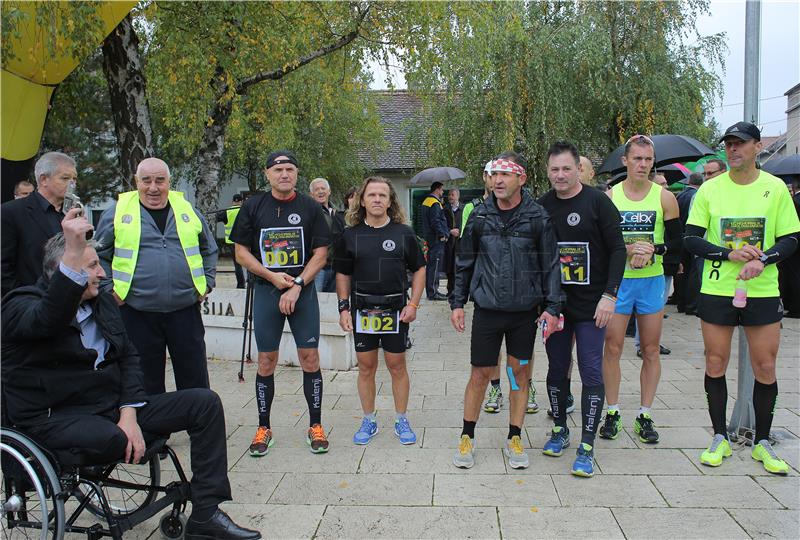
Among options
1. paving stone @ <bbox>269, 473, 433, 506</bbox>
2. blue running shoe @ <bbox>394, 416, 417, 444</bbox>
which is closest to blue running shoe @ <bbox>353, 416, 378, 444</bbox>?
blue running shoe @ <bbox>394, 416, 417, 444</bbox>

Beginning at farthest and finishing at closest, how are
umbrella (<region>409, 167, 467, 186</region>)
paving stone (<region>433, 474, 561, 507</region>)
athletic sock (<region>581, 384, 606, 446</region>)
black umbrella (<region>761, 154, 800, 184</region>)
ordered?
umbrella (<region>409, 167, 467, 186</region>)
black umbrella (<region>761, 154, 800, 184</region>)
athletic sock (<region>581, 384, 606, 446</region>)
paving stone (<region>433, 474, 561, 507</region>)

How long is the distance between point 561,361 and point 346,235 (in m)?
1.74

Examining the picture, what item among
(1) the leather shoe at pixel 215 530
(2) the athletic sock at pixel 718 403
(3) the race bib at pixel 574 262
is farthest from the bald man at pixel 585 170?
(1) the leather shoe at pixel 215 530

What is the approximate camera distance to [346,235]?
15.4 feet

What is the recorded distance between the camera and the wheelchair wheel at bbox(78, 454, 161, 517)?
3051mm

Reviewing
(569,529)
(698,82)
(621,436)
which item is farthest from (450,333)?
(698,82)

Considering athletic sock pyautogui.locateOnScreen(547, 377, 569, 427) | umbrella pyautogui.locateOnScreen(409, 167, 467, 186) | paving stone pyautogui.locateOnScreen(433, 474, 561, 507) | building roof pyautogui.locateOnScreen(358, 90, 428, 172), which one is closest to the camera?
A: paving stone pyautogui.locateOnScreen(433, 474, 561, 507)

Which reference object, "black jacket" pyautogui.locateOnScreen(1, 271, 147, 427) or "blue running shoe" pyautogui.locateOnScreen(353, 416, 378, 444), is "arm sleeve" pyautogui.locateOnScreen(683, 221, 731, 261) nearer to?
"blue running shoe" pyautogui.locateOnScreen(353, 416, 378, 444)

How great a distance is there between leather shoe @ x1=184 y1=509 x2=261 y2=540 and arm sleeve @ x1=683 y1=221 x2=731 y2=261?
10.5ft

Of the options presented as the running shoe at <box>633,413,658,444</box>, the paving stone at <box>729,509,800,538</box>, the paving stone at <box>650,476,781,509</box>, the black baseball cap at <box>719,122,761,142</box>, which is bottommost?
the paving stone at <box>650,476,781,509</box>

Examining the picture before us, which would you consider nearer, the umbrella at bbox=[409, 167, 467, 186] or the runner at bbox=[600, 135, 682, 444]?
the runner at bbox=[600, 135, 682, 444]

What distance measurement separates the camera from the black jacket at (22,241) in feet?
13.8

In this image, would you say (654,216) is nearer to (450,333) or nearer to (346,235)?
(346,235)

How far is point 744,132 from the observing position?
4.08 m
